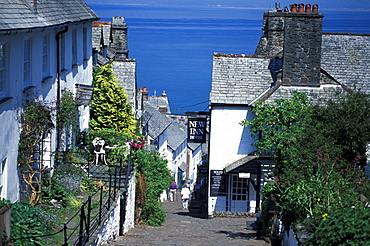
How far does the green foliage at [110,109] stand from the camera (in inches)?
932

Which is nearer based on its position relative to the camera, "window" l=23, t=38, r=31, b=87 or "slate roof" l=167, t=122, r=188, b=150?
"window" l=23, t=38, r=31, b=87

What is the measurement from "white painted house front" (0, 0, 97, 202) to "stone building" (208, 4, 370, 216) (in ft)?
20.9

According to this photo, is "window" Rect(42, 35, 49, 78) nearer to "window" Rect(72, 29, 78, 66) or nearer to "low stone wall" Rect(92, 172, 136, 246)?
"window" Rect(72, 29, 78, 66)

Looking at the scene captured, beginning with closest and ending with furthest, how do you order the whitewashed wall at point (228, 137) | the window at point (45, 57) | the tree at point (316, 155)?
1. the tree at point (316, 155)
2. the window at point (45, 57)
3. the whitewashed wall at point (228, 137)

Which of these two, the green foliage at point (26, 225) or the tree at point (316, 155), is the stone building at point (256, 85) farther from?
the green foliage at point (26, 225)

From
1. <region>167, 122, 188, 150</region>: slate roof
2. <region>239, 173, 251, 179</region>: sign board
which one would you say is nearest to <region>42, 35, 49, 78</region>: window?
<region>239, 173, 251, 179</region>: sign board

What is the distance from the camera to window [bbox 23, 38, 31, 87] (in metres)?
14.6

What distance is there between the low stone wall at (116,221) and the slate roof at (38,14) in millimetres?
4887

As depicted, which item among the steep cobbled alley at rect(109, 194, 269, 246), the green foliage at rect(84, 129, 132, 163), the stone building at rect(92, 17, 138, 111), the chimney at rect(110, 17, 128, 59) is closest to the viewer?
the steep cobbled alley at rect(109, 194, 269, 246)

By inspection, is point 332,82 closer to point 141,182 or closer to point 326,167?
point 141,182

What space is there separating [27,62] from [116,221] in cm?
494

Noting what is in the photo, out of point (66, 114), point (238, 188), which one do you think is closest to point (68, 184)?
point (66, 114)

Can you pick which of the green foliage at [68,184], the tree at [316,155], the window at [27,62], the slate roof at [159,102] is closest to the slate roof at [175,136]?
the slate roof at [159,102]

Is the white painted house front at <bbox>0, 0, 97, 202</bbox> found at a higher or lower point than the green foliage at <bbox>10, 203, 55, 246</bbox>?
higher
